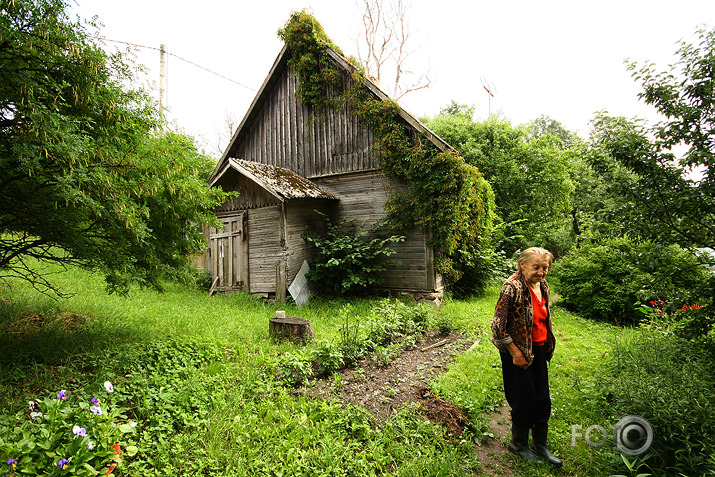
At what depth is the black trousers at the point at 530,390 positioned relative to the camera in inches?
136

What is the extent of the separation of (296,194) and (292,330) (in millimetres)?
4697

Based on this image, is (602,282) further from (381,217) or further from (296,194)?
(296,194)

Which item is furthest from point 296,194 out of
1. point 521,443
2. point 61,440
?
point 521,443

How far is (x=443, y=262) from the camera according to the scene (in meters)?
9.71

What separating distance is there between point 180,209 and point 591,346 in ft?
24.7

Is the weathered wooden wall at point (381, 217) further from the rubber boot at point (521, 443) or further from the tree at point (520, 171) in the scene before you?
the tree at point (520, 171)

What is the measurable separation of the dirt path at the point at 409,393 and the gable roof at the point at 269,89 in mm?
5889

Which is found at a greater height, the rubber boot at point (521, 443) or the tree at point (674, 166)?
the tree at point (674, 166)

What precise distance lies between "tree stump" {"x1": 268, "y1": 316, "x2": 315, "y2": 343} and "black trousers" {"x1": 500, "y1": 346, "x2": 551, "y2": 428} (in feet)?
11.5

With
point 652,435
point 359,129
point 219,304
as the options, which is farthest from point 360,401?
point 359,129

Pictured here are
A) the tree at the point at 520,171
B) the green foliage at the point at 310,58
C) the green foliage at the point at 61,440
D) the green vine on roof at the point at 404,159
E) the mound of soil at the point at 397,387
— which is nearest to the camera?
the green foliage at the point at 61,440

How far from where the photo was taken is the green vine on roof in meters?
9.28

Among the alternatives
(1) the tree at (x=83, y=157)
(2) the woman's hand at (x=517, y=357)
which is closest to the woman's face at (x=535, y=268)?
(2) the woman's hand at (x=517, y=357)

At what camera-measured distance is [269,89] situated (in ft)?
40.1
